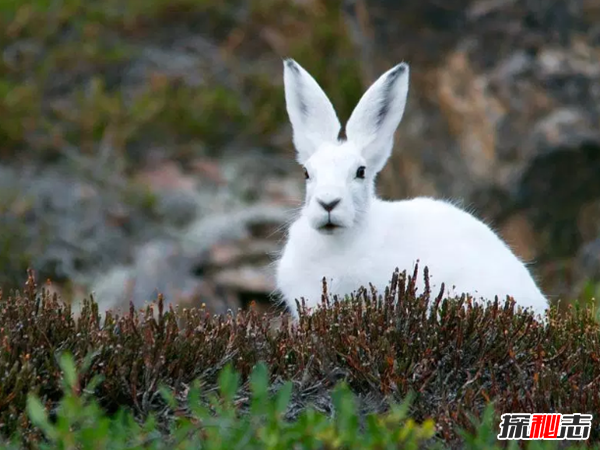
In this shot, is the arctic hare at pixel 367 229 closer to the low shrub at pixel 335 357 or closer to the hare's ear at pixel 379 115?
the hare's ear at pixel 379 115

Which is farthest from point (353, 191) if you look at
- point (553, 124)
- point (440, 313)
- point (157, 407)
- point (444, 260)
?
point (553, 124)

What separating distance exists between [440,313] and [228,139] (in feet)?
25.2

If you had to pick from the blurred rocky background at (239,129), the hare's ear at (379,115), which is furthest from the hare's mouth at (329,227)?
the blurred rocky background at (239,129)

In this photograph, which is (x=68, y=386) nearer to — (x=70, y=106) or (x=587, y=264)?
(x=587, y=264)

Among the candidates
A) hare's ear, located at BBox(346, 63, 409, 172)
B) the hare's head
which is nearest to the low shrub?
the hare's head

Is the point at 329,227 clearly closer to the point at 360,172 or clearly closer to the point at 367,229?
the point at 367,229

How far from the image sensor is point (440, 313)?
484cm

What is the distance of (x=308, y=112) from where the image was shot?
582cm

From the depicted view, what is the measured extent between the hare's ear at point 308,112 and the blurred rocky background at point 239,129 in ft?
8.95

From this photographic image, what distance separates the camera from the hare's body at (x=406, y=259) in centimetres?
543

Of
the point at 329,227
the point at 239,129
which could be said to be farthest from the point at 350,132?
the point at 239,129

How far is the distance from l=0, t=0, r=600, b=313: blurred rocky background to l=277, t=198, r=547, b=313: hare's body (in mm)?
2626

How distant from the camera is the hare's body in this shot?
5.43 metres

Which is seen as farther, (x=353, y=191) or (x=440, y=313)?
(x=353, y=191)
